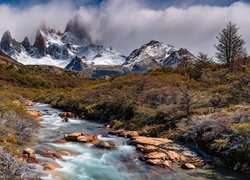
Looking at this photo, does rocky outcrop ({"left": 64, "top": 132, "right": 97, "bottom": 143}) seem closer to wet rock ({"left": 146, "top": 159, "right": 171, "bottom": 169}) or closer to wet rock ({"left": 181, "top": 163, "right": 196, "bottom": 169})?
wet rock ({"left": 146, "top": 159, "right": 171, "bottom": 169})

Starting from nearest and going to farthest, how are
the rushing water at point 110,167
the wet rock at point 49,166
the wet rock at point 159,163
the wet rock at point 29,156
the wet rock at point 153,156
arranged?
1. the wet rock at point 49,166
2. the rushing water at point 110,167
3. the wet rock at point 29,156
4. the wet rock at point 159,163
5. the wet rock at point 153,156

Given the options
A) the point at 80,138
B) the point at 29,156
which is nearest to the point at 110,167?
the point at 29,156

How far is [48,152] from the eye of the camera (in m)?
26.7

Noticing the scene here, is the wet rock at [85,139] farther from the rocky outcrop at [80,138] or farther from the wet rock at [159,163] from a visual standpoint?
the wet rock at [159,163]

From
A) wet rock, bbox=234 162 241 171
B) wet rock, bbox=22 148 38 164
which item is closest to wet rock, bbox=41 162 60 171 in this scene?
wet rock, bbox=22 148 38 164

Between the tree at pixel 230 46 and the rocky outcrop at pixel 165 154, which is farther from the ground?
the tree at pixel 230 46

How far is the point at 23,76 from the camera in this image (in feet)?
547

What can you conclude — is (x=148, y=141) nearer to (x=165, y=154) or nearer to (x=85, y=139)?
(x=165, y=154)

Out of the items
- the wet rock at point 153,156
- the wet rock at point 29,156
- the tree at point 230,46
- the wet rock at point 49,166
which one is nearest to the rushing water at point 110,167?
the wet rock at point 49,166

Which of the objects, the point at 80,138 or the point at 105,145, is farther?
the point at 80,138

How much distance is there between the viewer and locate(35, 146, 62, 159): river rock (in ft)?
85.1

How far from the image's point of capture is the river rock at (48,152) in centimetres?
2594

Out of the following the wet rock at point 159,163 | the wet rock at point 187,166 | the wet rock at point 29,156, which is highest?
the wet rock at point 29,156

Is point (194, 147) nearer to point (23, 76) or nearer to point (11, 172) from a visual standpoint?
point (11, 172)
